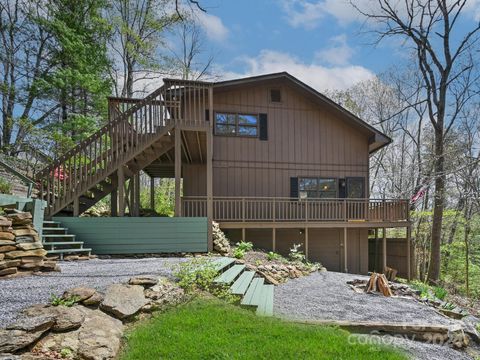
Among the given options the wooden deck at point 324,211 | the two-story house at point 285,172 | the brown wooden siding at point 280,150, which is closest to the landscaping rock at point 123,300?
the two-story house at point 285,172

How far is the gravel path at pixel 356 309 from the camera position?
4.12m

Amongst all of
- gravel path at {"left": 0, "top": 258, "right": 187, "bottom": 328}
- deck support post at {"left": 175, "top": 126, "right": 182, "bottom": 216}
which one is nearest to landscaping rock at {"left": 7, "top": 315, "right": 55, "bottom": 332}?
gravel path at {"left": 0, "top": 258, "right": 187, "bottom": 328}

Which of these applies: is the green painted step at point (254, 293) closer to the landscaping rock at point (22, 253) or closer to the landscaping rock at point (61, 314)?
the landscaping rock at point (61, 314)

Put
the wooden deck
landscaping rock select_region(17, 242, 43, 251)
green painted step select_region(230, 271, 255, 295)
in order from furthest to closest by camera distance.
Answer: the wooden deck
landscaping rock select_region(17, 242, 43, 251)
green painted step select_region(230, 271, 255, 295)

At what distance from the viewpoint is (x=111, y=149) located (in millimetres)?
8508

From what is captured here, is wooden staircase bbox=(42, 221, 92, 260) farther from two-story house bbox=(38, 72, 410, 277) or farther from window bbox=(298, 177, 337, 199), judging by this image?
window bbox=(298, 177, 337, 199)

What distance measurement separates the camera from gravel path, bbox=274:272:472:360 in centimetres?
412

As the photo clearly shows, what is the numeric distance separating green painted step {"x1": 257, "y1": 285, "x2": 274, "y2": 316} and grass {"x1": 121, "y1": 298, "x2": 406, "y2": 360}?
31 cm

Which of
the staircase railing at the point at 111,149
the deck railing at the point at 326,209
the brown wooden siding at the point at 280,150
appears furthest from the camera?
the brown wooden siding at the point at 280,150

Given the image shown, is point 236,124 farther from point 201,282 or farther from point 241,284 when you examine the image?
point 201,282

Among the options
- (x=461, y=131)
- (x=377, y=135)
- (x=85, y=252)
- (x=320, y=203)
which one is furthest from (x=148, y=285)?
(x=461, y=131)

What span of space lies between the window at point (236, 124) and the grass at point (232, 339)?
9.19 m

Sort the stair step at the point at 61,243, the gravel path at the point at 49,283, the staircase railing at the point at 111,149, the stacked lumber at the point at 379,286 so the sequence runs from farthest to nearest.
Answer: the staircase railing at the point at 111,149, the stair step at the point at 61,243, the stacked lumber at the point at 379,286, the gravel path at the point at 49,283

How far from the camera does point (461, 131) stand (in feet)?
63.1
